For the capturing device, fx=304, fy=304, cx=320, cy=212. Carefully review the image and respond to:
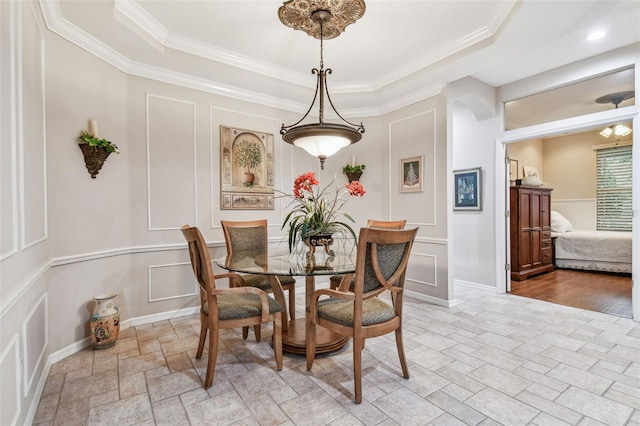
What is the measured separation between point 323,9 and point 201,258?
1987mm

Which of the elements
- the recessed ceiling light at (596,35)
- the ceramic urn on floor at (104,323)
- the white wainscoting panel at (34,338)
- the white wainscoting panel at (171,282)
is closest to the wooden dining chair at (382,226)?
the white wainscoting panel at (171,282)

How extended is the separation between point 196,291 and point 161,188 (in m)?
1.23

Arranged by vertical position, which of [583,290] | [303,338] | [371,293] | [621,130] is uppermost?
[621,130]

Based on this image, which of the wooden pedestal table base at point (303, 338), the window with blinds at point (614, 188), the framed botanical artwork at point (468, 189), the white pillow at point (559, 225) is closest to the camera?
the wooden pedestal table base at point (303, 338)

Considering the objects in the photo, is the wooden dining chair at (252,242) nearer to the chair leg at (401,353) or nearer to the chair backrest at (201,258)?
the chair backrest at (201,258)

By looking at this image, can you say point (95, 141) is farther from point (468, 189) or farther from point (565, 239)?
point (565, 239)

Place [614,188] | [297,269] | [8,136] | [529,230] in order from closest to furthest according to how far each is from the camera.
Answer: [8,136]
[297,269]
[529,230]
[614,188]

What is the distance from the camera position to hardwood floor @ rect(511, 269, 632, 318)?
3.66 m

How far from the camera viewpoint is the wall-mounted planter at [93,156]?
2570 mm

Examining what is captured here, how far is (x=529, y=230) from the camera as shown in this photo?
5.01 metres

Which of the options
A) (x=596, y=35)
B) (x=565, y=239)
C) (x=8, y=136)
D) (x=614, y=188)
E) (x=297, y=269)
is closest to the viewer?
(x=8, y=136)

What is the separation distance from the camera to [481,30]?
9.41 ft

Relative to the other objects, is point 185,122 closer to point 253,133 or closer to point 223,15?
point 253,133

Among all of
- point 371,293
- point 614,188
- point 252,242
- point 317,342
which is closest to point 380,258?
point 371,293
